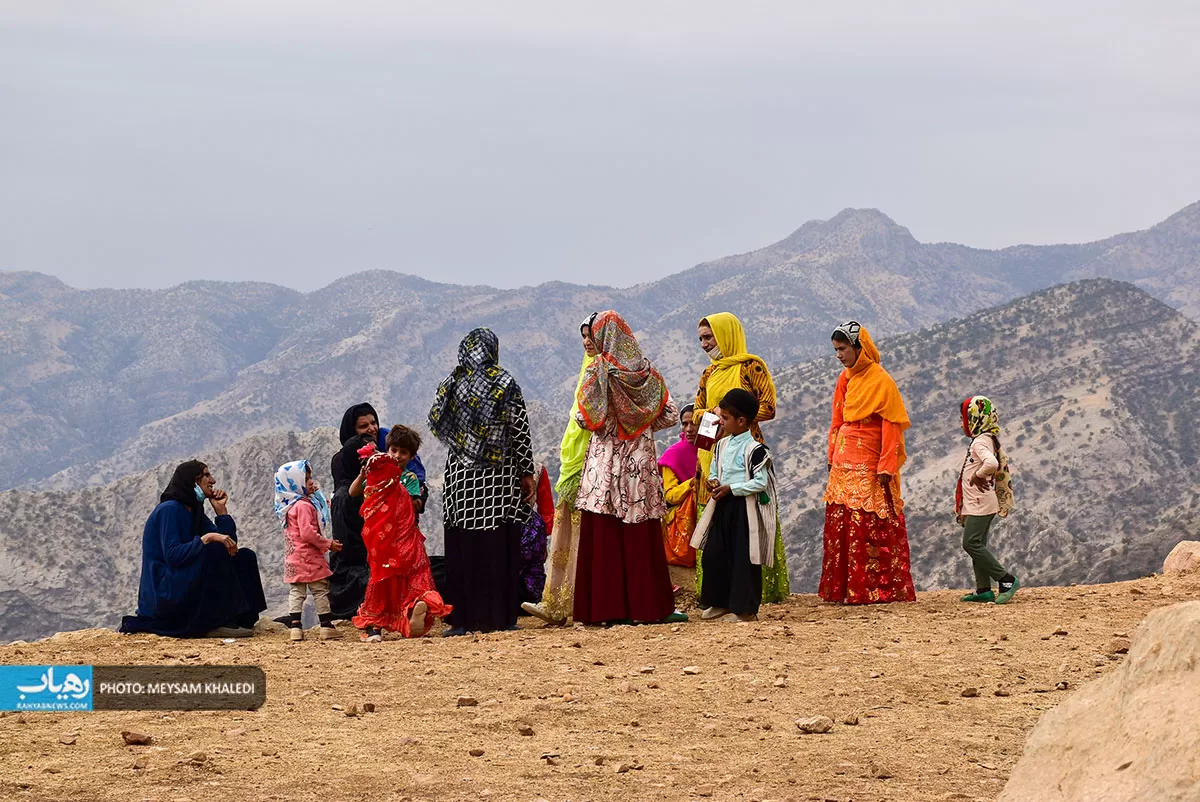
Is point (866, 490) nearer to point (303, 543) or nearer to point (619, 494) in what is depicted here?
point (619, 494)

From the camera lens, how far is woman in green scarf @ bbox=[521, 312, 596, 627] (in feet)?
28.1

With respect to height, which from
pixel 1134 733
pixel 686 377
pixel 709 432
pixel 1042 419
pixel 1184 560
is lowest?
pixel 1134 733

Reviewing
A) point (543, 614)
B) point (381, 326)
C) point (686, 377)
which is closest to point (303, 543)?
point (543, 614)

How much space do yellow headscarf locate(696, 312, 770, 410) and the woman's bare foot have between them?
2301 mm

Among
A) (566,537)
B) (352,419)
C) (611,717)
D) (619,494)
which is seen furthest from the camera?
(352,419)

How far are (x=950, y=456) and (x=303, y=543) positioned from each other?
35.6m

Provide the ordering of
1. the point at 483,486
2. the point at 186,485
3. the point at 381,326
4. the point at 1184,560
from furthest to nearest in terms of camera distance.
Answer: the point at 381,326 < the point at 1184,560 < the point at 186,485 < the point at 483,486

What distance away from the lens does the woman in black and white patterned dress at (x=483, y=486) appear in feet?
27.8

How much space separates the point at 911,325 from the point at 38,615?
4660 inches

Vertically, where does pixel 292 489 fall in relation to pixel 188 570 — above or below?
above

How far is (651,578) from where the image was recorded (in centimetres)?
842

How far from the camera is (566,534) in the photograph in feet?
28.3

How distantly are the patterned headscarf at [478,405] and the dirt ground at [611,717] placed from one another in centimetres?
120

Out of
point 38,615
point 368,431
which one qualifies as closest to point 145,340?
point 38,615
